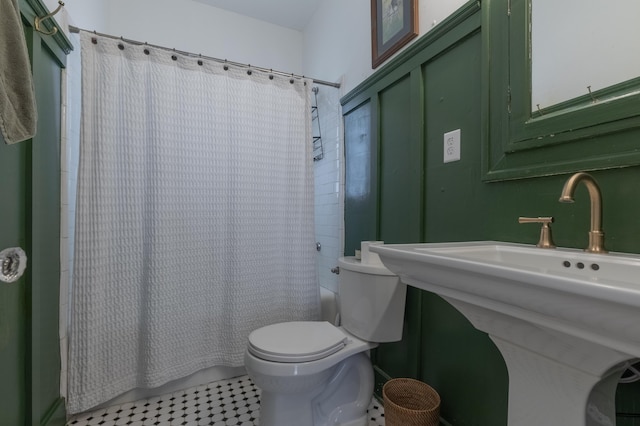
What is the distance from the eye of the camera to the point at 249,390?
5.43 feet

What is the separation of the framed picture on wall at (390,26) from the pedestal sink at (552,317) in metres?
Result: 1.11

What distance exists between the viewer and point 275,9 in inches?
90.0

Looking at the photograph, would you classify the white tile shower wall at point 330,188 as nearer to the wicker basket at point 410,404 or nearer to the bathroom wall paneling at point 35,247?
the wicker basket at point 410,404

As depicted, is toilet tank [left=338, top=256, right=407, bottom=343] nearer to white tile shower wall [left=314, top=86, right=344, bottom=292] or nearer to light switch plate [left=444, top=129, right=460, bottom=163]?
light switch plate [left=444, top=129, right=460, bottom=163]

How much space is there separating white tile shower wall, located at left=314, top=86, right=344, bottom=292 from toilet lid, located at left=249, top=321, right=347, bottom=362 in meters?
0.70

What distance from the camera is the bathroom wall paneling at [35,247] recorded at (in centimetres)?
96

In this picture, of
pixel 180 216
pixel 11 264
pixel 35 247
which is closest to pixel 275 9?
pixel 180 216

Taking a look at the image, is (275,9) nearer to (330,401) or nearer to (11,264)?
(11,264)

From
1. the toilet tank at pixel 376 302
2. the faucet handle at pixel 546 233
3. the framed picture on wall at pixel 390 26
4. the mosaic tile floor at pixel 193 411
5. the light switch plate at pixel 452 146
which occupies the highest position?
the framed picture on wall at pixel 390 26

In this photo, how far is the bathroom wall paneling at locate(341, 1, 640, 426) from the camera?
2.74ft

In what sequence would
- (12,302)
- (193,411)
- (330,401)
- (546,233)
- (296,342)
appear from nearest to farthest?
(546,233) → (12,302) → (296,342) → (330,401) → (193,411)

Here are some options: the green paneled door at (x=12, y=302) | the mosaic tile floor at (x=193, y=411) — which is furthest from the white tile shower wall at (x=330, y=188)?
the green paneled door at (x=12, y=302)

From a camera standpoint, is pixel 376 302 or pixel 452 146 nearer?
pixel 452 146

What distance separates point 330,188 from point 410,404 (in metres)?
1.34
